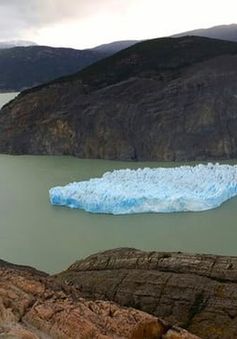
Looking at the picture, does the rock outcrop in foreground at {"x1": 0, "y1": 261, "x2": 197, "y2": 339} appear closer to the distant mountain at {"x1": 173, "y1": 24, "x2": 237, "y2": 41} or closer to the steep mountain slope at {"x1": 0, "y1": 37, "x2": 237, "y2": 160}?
the steep mountain slope at {"x1": 0, "y1": 37, "x2": 237, "y2": 160}


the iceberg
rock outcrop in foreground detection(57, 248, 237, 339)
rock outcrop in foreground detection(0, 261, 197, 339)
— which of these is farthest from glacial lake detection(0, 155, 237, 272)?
rock outcrop in foreground detection(0, 261, 197, 339)

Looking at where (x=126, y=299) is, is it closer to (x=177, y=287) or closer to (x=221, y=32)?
(x=177, y=287)

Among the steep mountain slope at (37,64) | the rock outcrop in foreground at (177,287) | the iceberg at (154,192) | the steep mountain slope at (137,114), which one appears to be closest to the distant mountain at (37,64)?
the steep mountain slope at (37,64)

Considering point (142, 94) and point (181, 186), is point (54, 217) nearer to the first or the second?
point (181, 186)

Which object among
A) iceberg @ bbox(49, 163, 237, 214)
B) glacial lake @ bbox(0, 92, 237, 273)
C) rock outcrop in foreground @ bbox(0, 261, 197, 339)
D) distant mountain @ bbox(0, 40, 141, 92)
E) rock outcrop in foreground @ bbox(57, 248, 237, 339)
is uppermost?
distant mountain @ bbox(0, 40, 141, 92)

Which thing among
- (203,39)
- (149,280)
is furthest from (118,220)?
(203,39)

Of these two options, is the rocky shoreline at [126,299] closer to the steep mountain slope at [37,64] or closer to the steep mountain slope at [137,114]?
the steep mountain slope at [137,114]

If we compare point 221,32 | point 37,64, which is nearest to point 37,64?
point 37,64
